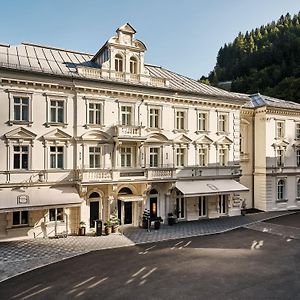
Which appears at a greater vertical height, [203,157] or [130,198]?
[203,157]

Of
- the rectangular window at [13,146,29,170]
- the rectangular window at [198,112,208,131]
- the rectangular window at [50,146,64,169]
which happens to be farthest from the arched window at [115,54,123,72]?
the rectangular window at [13,146,29,170]

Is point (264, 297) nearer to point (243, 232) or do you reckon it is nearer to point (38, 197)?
point (243, 232)

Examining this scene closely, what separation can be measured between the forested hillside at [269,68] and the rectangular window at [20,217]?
5481cm

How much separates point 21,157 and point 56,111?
4178mm

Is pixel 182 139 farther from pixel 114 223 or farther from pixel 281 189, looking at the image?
pixel 281 189

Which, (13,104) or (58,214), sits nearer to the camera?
(13,104)

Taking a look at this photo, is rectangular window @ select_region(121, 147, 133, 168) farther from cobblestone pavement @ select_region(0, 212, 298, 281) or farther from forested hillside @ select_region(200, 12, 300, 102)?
forested hillside @ select_region(200, 12, 300, 102)

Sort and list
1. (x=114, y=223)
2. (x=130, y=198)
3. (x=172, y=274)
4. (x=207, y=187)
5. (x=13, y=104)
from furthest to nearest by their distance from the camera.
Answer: (x=207, y=187) → (x=130, y=198) → (x=114, y=223) → (x=13, y=104) → (x=172, y=274)

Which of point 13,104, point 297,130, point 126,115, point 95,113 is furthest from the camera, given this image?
point 297,130

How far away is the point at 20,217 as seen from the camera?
20.5m

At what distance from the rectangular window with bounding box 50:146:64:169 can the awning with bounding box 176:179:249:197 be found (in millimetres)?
10060

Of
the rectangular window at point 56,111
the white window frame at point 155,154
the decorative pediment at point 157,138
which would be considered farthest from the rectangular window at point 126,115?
the rectangular window at point 56,111

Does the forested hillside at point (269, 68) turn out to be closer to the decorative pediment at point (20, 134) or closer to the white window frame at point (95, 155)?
the white window frame at point (95, 155)

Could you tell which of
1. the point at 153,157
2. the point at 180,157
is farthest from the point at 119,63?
the point at 180,157
